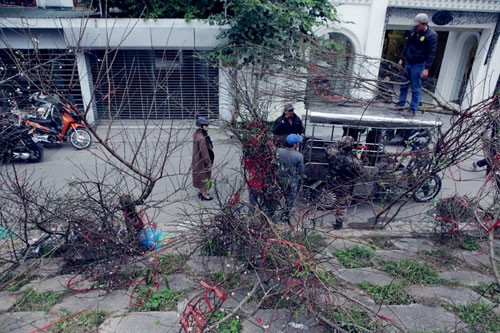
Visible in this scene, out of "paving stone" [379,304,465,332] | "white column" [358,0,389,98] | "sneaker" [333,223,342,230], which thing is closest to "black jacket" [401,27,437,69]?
"sneaker" [333,223,342,230]

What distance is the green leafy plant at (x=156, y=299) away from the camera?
3814mm

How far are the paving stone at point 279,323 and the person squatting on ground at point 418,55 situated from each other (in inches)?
169

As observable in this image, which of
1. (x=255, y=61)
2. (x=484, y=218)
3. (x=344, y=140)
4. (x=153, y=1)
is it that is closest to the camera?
(x=484, y=218)

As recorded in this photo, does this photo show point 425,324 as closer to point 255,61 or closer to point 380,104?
point 380,104

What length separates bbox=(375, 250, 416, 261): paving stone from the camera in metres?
4.87

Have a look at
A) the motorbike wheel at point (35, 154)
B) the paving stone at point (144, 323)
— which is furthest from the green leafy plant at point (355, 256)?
the motorbike wheel at point (35, 154)

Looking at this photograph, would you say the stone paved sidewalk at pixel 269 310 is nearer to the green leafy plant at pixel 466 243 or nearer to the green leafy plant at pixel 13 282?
the green leafy plant at pixel 13 282

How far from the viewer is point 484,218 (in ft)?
16.3

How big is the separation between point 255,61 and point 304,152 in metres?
3.02

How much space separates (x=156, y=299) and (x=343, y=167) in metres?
3.58

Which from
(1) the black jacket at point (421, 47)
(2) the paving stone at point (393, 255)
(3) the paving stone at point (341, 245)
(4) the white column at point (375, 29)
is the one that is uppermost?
(4) the white column at point (375, 29)

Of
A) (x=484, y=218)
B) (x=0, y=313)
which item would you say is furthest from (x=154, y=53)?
(x=484, y=218)

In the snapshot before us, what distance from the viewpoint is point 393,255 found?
496 centimetres

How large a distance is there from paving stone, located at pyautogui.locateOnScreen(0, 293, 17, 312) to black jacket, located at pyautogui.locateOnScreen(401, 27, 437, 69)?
7084 mm
